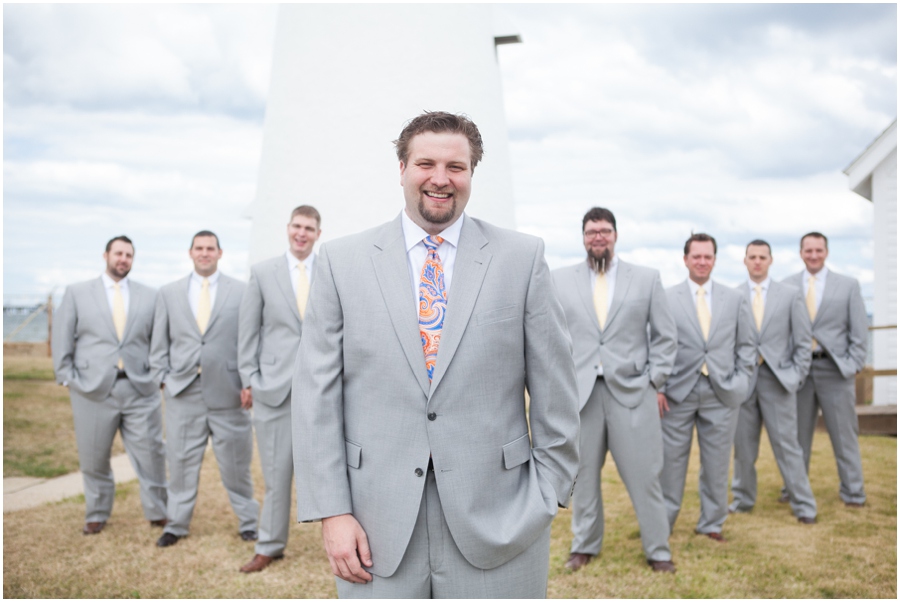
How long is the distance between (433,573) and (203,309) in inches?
176

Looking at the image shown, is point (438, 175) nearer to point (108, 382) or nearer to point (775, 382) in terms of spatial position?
point (108, 382)

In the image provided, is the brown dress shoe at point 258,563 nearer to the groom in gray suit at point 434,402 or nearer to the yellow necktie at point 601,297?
the yellow necktie at point 601,297

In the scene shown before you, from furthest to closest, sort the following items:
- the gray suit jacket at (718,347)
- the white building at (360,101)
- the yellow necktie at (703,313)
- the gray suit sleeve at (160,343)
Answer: the white building at (360,101)
the gray suit sleeve at (160,343)
the yellow necktie at (703,313)
the gray suit jacket at (718,347)

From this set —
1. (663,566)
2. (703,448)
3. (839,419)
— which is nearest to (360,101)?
(703,448)

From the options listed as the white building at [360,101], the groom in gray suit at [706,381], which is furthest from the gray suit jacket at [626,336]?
the white building at [360,101]

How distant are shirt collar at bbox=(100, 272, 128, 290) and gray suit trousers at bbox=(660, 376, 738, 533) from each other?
16.4 feet

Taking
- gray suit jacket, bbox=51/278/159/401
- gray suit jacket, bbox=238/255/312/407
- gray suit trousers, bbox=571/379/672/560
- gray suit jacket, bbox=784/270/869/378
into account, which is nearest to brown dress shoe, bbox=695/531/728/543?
gray suit trousers, bbox=571/379/672/560

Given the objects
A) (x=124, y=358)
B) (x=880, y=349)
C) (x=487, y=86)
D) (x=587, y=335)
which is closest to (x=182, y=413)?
(x=124, y=358)

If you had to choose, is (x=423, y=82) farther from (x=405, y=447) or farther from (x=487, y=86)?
(x=405, y=447)

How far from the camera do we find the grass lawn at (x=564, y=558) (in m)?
5.05

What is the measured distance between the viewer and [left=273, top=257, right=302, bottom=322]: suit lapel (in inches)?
218

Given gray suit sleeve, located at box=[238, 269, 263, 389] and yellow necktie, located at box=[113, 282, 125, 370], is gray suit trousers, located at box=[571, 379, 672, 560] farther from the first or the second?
yellow necktie, located at box=[113, 282, 125, 370]

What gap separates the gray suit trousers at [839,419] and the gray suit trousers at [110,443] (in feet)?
20.8

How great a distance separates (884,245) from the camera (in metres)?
12.2
